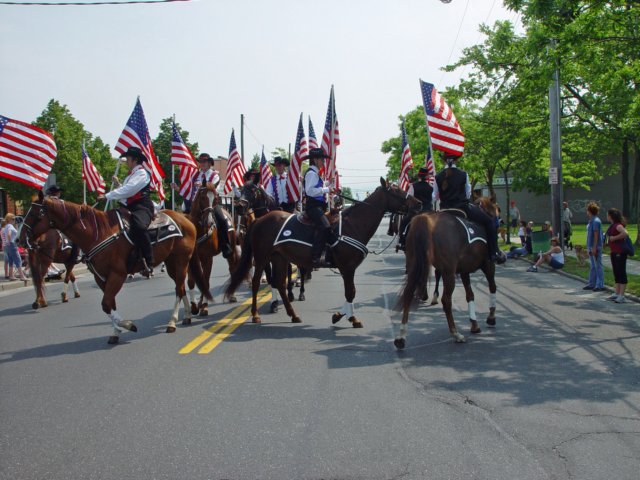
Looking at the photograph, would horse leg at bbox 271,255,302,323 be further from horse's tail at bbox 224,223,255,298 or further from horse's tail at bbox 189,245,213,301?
horse's tail at bbox 189,245,213,301

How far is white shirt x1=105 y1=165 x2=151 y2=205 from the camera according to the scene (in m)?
8.44

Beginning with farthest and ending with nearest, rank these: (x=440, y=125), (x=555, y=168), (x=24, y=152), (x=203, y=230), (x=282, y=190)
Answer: (x=555, y=168) → (x=282, y=190) → (x=440, y=125) → (x=203, y=230) → (x=24, y=152)

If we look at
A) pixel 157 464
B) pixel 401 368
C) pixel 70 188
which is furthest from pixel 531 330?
pixel 70 188

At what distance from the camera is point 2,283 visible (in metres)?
16.9

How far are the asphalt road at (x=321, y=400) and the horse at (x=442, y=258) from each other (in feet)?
1.19

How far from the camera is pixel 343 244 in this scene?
30.6 feet

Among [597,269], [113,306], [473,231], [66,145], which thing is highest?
[66,145]

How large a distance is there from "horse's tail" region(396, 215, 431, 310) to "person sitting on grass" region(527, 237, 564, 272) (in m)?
11.3

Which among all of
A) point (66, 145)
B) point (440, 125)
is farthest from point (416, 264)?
point (66, 145)

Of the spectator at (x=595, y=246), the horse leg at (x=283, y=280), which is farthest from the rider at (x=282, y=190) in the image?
the spectator at (x=595, y=246)

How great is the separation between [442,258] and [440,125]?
13.9 feet

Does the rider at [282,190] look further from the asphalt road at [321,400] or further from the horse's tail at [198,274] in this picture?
the asphalt road at [321,400]

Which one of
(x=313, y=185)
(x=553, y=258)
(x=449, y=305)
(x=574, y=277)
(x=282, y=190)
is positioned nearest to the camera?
(x=449, y=305)

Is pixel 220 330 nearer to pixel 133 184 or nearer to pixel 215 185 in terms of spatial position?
pixel 133 184
